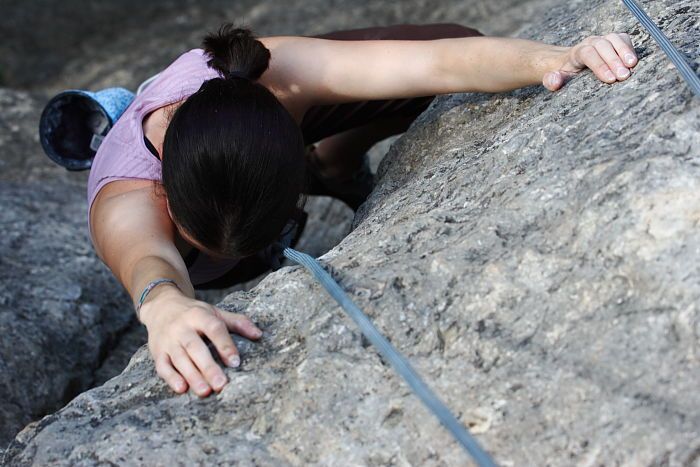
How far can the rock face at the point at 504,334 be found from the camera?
0.99 metres

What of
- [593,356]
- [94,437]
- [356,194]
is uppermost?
[94,437]

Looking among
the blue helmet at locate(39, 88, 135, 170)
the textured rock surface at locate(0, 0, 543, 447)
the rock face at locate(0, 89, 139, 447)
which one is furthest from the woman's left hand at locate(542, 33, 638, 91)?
the rock face at locate(0, 89, 139, 447)

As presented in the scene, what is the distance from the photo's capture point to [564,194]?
1172mm

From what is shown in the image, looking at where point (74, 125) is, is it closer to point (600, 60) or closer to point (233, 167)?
point (233, 167)

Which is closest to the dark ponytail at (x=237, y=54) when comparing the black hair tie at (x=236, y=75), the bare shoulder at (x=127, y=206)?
the black hair tie at (x=236, y=75)

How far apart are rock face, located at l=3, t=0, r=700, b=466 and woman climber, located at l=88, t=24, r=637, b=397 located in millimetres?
77

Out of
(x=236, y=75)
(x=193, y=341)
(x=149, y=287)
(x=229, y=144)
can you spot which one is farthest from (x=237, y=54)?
(x=193, y=341)

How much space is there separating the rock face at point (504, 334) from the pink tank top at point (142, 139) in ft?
1.30

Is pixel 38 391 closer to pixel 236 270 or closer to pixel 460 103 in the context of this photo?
pixel 236 270

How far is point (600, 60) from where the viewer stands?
140cm

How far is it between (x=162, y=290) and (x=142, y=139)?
1.48 ft

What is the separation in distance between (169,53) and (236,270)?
6.83 feet


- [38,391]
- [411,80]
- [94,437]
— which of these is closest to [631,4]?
[411,80]

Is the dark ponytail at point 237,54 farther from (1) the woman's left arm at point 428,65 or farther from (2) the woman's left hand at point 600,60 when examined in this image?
(2) the woman's left hand at point 600,60
